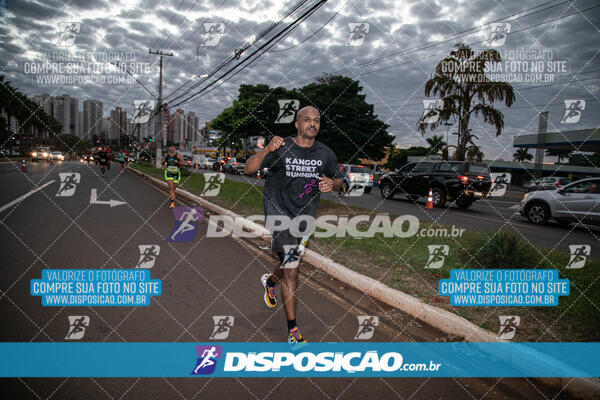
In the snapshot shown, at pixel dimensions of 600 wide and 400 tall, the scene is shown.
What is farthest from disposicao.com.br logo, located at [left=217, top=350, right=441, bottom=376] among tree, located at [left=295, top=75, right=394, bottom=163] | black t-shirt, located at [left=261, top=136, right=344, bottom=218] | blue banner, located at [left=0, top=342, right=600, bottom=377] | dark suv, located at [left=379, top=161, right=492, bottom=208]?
tree, located at [left=295, top=75, right=394, bottom=163]

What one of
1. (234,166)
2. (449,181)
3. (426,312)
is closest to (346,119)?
(234,166)

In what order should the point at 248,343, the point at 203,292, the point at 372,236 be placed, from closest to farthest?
the point at 248,343 → the point at 203,292 → the point at 372,236

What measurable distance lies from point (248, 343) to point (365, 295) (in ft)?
5.72

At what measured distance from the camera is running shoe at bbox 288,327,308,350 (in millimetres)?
2997

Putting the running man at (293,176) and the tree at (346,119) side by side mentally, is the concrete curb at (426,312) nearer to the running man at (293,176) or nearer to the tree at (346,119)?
the running man at (293,176)

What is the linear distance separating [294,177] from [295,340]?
1404mm

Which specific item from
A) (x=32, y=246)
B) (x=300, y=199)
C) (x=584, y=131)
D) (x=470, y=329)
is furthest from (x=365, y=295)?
(x=584, y=131)

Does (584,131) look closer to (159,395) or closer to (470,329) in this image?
(470,329)

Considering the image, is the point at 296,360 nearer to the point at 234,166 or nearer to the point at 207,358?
the point at 207,358

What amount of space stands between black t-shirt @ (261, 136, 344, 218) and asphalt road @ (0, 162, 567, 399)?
3.73 feet

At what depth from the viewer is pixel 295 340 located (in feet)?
9.92

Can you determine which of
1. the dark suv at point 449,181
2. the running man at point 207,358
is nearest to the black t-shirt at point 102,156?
the dark suv at point 449,181

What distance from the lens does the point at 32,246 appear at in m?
5.64

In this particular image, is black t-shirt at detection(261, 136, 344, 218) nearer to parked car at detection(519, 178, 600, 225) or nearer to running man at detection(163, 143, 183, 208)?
running man at detection(163, 143, 183, 208)
